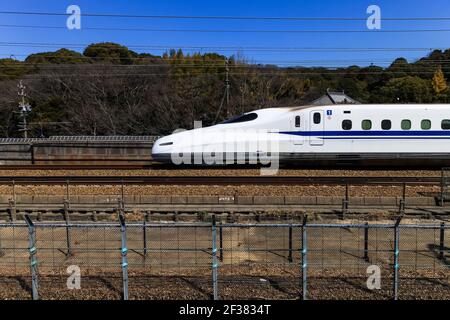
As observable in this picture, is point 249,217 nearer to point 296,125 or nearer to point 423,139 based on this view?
point 296,125

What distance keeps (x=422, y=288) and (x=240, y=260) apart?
3.20 m

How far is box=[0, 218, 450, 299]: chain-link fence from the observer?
21.2ft

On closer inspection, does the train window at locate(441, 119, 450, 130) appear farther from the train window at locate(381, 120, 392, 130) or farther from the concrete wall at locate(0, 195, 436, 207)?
the concrete wall at locate(0, 195, 436, 207)

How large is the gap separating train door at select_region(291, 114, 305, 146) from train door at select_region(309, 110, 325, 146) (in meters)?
0.32

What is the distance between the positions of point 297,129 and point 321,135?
95cm

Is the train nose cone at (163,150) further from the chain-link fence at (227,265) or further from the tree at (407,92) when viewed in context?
the tree at (407,92)

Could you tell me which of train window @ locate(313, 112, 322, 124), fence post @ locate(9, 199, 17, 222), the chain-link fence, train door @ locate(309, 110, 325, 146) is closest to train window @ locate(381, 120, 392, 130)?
train door @ locate(309, 110, 325, 146)

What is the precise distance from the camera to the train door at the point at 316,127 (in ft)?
A: 54.4

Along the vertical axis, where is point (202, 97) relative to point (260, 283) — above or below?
above

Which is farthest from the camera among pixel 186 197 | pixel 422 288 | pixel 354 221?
pixel 186 197

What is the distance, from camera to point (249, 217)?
10.9m

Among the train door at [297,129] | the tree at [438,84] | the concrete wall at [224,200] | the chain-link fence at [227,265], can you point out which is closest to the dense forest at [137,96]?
the train door at [297,129]
